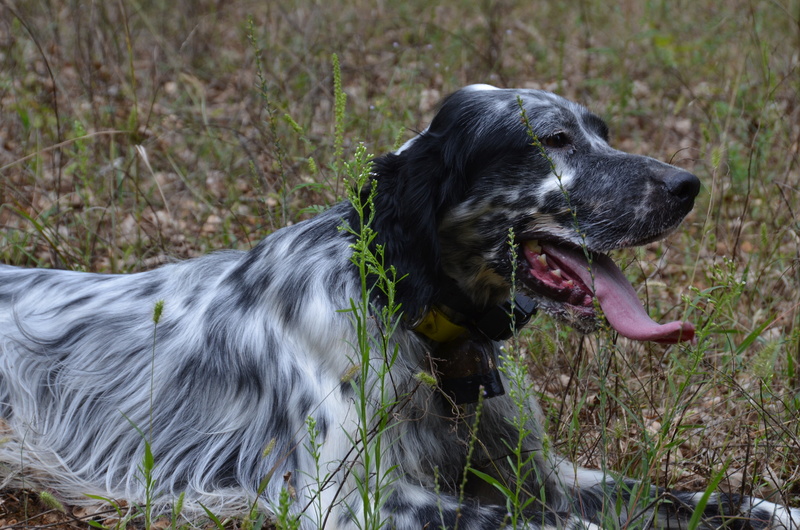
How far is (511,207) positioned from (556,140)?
32cm

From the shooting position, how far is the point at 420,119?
524cm

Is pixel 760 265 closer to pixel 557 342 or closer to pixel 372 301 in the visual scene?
pixel 557 342

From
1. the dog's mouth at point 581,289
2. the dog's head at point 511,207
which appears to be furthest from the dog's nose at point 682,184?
the dog's mouth at point 581,289

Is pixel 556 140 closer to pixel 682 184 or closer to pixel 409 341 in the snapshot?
pixel 682 184

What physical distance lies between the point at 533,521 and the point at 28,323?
2041 mm

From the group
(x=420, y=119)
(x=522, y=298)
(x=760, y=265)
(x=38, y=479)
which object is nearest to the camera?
(x=522, y=298)

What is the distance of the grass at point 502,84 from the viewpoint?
3000 mm

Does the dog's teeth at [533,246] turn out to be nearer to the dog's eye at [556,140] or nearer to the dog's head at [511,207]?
the dog's head at [511,207]

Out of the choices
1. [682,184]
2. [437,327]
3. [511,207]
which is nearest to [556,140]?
[511,207]

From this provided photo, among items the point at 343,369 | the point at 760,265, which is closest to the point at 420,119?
the point at 760,265

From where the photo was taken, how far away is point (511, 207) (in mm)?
2824

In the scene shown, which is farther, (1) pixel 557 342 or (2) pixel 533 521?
(1) pixel 557 342

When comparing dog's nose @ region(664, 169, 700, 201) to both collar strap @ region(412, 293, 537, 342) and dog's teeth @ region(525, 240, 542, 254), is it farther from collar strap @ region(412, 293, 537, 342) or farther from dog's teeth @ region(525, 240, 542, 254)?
collar strap @ region(412, 293, 537, 342)

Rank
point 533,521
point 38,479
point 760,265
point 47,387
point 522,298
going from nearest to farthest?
1. point 533,521
2. point 522,298
3. point 38,479
4. point 47,387
5. point 760,265
